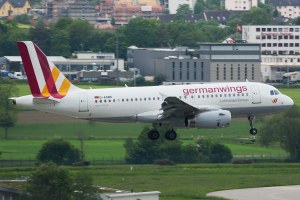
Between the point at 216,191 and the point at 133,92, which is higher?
the point at 133,92

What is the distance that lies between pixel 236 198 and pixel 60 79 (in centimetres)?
2235

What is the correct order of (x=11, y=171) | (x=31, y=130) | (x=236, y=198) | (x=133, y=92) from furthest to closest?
(x=31, y=130), (x=11, y=171), (x=236, y=198), (x=133, y=92)

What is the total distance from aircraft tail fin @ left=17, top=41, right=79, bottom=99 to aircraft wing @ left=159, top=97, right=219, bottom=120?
812cm

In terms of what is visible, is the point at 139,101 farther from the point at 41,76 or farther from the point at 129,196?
the point at 41,76

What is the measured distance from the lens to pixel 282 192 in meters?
154

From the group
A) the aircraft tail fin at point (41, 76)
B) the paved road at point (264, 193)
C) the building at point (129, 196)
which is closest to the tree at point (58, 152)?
the paved road at point (264, 193)

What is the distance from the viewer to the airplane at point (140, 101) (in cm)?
13500

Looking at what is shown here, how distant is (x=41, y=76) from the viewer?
13588cm

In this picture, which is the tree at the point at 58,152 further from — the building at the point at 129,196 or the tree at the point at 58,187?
the building at the point at 129,196

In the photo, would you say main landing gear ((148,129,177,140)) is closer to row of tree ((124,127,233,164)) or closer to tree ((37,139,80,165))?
tree ((37,139,80,165))

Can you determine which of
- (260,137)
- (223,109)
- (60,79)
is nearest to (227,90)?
(223,109)

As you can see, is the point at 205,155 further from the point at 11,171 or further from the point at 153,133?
the point at 153,133

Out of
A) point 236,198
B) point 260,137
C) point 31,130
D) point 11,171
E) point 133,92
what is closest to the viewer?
point 133,92

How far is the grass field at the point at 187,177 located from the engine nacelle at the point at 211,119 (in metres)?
13.2
